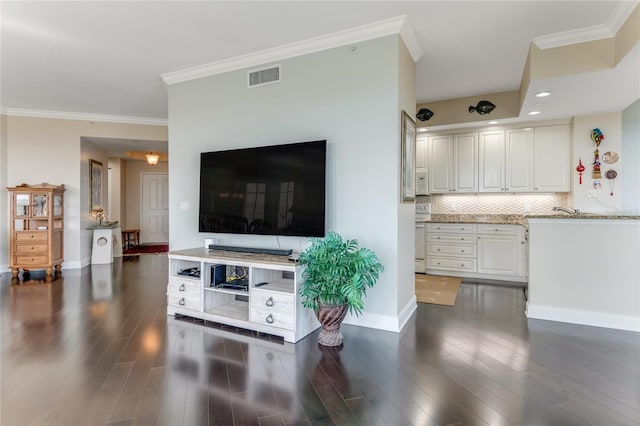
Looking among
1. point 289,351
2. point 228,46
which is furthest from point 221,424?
point 228,46

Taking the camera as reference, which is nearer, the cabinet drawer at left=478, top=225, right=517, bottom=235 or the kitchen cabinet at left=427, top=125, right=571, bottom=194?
the kitchen cabinet at left=427, top=125, right=571, bottom=194

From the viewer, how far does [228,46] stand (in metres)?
3.47

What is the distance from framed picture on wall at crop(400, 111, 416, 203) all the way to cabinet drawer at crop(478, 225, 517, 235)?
7.49 feet

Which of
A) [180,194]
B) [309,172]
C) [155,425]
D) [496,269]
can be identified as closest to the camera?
[155,425]

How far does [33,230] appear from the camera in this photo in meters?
5.55

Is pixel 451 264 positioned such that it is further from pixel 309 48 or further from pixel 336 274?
pixel 309 48

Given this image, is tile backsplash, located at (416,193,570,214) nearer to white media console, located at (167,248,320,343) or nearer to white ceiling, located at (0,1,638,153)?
white ceiling, located at (0,1,638,153)

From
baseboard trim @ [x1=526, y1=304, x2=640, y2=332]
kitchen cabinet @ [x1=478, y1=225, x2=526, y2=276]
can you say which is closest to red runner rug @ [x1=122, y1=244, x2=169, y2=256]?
kitchen cabinet @ [x1=478, y1=225, x2=526, y2=276]

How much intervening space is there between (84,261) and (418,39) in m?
6.78

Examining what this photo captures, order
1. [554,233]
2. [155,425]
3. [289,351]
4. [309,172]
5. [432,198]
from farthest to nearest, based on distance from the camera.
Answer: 1. [432,198]
2. [554,233]
3. [309,172]
4. [289,351]
5. [155,425]

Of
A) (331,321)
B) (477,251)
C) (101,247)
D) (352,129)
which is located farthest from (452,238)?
(101,247)

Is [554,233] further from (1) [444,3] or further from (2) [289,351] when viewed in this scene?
(2) [289,351]

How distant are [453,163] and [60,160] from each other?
6.90 m

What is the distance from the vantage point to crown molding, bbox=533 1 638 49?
276 cm
